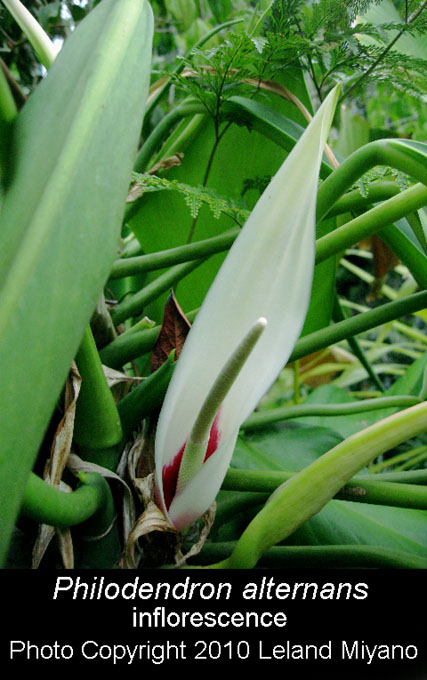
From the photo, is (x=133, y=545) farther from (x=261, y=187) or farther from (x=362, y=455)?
(x=261, y=187)

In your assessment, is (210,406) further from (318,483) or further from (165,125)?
(165,125)

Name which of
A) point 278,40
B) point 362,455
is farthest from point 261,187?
point 362,455

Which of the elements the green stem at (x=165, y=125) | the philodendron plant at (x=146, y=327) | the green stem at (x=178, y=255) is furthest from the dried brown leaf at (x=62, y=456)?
the green stem at (x=165, y=125)

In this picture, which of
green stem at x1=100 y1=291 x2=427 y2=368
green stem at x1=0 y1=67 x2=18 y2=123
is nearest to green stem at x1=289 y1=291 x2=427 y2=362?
green stem at x1=100 y1=291 x2=427 y2=368

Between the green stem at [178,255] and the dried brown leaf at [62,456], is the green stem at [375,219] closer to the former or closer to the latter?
the green stem at [178,255]

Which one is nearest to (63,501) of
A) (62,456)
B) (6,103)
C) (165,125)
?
(62,456)

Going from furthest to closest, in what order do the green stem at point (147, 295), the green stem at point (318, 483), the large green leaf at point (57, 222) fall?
the green stem at point (147, 295), the green stem at point (318, 483), the large green leaf at point (57, 222)
